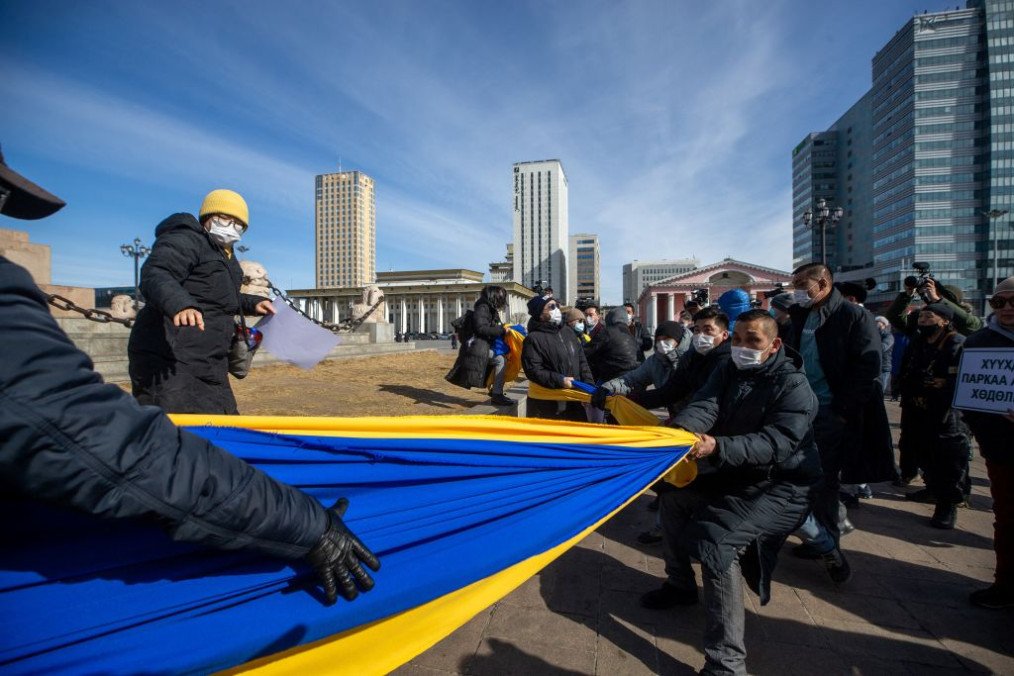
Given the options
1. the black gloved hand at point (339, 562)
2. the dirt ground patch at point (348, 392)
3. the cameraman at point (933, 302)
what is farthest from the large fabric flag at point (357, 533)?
the dirt ground patch at point (348, 392)

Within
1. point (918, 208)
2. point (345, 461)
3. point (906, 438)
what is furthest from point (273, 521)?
point (918, 208)

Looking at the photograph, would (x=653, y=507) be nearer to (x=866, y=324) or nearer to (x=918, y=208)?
(x=866, y=324)

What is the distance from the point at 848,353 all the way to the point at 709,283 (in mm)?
66903

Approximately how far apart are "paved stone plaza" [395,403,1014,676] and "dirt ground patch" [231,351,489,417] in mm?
4114

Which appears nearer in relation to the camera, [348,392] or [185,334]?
[185,334]

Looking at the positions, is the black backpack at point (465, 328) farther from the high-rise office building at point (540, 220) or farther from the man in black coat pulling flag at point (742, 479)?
the high-rise office building at point (540, 220)

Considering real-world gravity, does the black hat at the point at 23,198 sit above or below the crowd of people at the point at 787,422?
above

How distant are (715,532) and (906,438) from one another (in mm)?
3608

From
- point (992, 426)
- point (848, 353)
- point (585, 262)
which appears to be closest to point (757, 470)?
point (848, 353)

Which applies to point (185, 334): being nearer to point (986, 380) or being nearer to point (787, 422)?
point (787, 422)

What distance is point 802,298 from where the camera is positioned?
3.56m

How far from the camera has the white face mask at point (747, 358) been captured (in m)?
2.44

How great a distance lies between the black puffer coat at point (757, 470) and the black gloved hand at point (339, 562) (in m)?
1.59

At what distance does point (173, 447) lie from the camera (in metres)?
1.01
